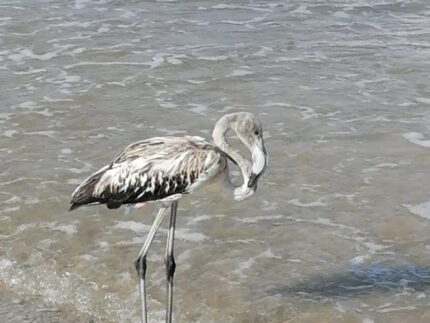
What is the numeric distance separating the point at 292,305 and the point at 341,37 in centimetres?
767

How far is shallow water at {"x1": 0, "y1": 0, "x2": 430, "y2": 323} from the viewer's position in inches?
267

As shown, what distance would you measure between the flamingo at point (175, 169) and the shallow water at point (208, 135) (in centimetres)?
102

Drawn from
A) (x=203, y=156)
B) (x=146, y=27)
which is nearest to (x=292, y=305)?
(x=203, y=156)

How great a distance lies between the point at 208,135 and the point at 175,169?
4171 millimetres

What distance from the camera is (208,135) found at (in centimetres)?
984

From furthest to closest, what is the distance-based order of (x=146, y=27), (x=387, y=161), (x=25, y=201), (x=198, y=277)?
(x=146, y=27) → (x=387, y=161) → (x=25, y=201) → (x=198, y=277)

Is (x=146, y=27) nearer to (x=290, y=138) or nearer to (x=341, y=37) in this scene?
(x=341, y=37)

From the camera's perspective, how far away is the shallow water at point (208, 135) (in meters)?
6.78

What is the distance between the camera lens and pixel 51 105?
10.9 meters

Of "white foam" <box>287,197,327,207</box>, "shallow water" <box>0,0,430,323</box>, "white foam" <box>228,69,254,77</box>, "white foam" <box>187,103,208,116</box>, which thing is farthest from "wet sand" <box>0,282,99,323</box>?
"white foam" <box>228,69,254,77</box>

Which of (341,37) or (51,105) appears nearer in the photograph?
(51,105)

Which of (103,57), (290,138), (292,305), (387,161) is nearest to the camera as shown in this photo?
(292,305)

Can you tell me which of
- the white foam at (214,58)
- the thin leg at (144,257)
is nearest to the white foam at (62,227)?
the thin leg at (144,257)

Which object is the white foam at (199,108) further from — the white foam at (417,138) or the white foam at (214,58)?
the white foam at (417,138)
